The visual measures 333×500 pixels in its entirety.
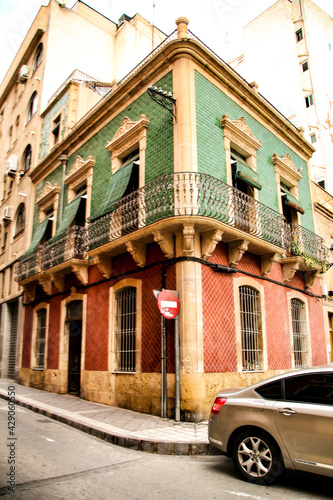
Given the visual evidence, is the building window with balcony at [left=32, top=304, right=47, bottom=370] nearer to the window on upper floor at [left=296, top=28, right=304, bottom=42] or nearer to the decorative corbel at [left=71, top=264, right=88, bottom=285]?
the decorative corbel at [left=71, top=264, right=88, bottom=285]

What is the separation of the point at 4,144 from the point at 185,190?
1925 centimetres

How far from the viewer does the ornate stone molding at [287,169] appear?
13.2 metres

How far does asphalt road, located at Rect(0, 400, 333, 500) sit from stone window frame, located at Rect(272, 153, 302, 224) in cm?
924

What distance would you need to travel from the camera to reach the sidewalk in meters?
6.13

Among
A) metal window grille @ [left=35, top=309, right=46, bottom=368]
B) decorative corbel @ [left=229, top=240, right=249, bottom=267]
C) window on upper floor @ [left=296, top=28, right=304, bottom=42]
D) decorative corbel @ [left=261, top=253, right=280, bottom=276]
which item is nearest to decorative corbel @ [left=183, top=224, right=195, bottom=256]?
decorative corbel @ [left=229, top=240, right=249, bottom=267]

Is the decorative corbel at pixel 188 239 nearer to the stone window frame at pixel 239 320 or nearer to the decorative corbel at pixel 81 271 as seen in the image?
the stone window frame at pixel 239 320

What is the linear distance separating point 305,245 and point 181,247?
5.90 m

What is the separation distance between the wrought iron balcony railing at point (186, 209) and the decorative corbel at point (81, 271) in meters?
0.77

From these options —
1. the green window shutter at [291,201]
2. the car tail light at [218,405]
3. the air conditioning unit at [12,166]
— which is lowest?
the car tail light at [218,405]

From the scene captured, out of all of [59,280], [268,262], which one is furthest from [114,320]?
[268,262]

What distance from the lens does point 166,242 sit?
890 cm

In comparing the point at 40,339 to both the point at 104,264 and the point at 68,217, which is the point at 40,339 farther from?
the point at 104,264

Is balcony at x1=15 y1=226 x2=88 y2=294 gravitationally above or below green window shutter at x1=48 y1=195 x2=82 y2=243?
below

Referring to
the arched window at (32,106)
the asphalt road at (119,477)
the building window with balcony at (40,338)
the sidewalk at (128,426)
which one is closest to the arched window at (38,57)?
the arched window at (32,106)
